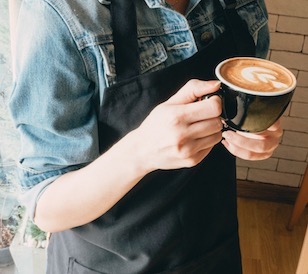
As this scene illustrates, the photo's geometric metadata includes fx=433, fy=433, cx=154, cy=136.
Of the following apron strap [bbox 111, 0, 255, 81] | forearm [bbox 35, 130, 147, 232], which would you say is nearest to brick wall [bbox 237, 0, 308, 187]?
apron strap [bbox 111, 0, 255, 81]

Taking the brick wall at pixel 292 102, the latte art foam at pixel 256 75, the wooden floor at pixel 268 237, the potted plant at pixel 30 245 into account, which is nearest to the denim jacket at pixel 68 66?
the latte art foam at pixel 256 75

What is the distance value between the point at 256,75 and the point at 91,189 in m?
0.30

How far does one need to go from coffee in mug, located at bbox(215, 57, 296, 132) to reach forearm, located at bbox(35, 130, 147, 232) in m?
0.14

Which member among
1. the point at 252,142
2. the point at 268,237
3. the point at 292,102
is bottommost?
the point at 268,237

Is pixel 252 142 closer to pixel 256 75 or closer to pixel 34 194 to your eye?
pixel 256 75

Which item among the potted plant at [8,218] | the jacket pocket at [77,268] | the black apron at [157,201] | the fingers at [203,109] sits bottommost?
the potted plant at [8,218]

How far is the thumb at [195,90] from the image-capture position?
0.54m

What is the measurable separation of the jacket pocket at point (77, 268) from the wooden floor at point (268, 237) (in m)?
1.08

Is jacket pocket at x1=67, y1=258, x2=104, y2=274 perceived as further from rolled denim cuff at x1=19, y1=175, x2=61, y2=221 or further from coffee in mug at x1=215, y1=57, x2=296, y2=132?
coffee in mug at x1=215, y1=57, x2=296, y2=132

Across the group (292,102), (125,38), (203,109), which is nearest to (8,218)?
(125,38)

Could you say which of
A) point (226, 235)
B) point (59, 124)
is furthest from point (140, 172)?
point (226, 235)

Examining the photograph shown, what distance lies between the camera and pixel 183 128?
54cm

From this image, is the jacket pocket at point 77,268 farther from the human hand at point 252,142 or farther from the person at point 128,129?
the human hand at point 252,142

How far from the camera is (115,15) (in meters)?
0.64
